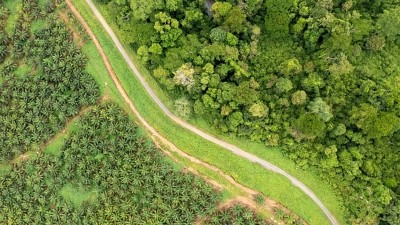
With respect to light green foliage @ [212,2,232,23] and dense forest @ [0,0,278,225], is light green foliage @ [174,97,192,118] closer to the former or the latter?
dense forest @ [0,0,278,225]

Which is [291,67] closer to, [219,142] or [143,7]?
[219,142]

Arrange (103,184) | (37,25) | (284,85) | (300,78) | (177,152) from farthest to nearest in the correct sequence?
1. (37,25)
2. (177,152)
3. (300,78)
4. (103,184)
5. (284,85)

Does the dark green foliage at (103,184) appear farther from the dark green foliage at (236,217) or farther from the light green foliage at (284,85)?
the light green foliage at (284,85)

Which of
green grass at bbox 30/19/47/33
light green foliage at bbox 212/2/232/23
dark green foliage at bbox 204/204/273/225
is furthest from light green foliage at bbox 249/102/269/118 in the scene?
green grass at bbox 30/19/47/33

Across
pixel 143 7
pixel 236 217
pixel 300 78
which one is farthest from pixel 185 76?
pixel 236 217

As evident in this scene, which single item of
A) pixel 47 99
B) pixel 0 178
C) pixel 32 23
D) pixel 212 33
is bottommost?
pixel 0 178

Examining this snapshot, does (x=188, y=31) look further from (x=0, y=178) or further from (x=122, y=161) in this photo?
(x=0, y=178)

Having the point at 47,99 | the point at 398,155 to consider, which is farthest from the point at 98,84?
the point at 398,155
